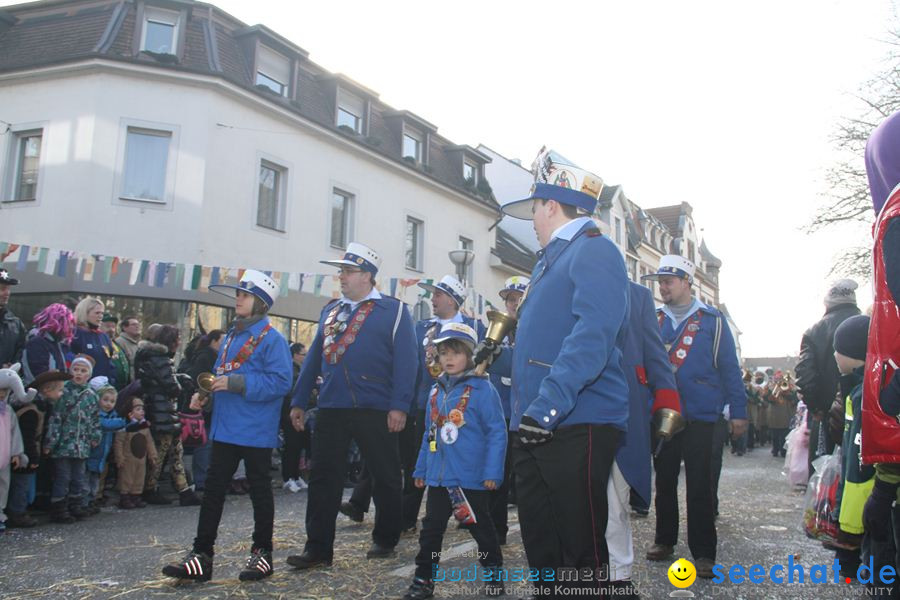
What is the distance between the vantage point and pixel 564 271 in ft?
10.5

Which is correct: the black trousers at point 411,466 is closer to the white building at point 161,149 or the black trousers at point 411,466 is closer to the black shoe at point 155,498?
the black shoe at point 155,498

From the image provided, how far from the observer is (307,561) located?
195 inches

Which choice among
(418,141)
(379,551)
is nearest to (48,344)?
(379,551)

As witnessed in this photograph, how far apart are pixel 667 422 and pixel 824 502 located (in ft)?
7.45

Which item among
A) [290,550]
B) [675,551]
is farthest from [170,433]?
[675,551]

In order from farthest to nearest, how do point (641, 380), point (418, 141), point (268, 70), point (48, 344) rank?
point (418, 141) → point (268, 70) → point (48, 344) → point (641, 380)

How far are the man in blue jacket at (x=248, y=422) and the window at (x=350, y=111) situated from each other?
17.3 m

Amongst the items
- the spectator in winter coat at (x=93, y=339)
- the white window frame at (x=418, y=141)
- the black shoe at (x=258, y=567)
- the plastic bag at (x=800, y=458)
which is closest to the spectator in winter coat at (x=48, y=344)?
the spectator in winter coat at (x=93, y=339)

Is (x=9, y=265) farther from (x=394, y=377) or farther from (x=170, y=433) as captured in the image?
(x=394, y=377)

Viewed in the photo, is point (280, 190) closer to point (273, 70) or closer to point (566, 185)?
point (273, 70)

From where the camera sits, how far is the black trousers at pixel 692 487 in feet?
16.9

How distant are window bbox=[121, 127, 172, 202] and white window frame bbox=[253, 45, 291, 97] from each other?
3184 millimetres

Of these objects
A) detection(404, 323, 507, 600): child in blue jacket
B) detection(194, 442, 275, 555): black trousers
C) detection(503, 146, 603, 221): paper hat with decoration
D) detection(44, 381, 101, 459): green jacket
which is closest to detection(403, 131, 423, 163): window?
detection(44, 381, 101, 459): green jacket

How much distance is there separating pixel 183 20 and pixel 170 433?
42.5 ft
